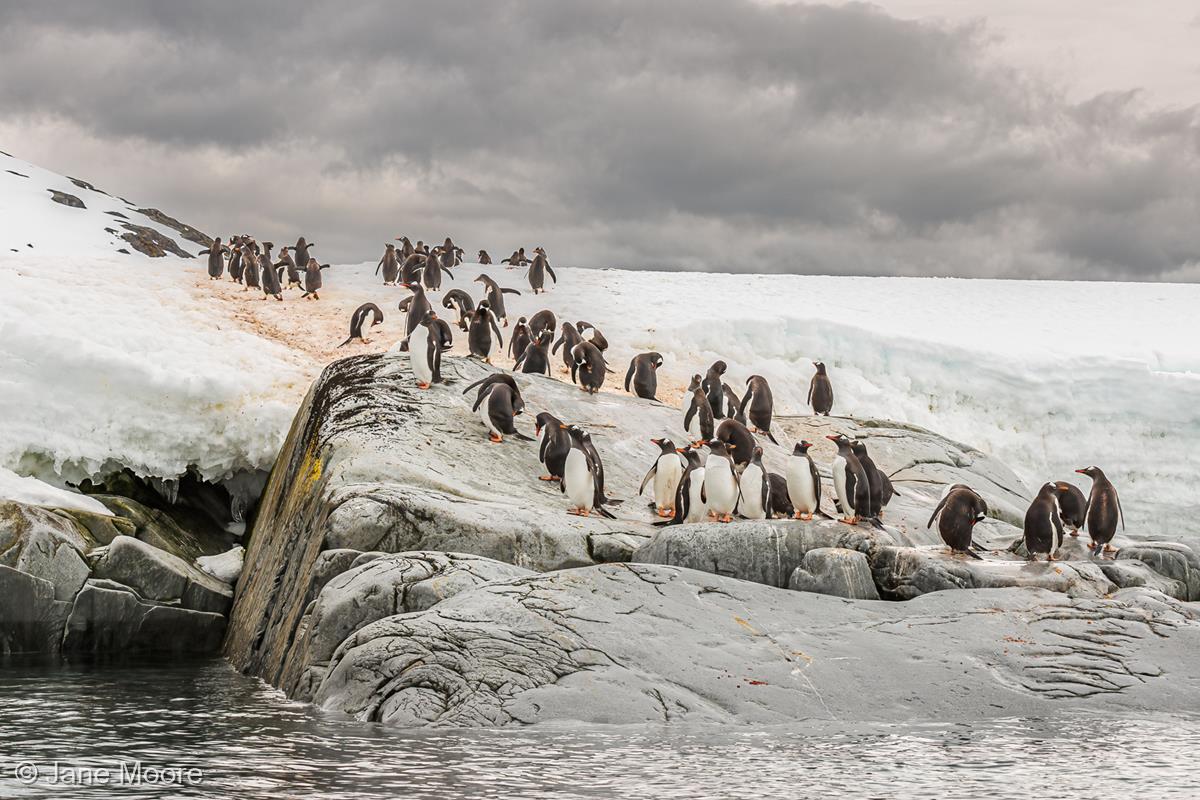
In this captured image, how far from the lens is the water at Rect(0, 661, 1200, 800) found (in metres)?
6.31

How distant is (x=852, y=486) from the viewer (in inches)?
522

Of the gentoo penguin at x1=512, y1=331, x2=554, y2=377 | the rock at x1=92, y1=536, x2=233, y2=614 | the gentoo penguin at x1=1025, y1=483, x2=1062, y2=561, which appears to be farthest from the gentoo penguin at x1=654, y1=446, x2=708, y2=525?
the rock at x1=92, y1=536, x2=233, y2=614

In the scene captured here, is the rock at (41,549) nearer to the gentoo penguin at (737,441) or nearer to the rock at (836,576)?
the gentoo penguin at (737,441)

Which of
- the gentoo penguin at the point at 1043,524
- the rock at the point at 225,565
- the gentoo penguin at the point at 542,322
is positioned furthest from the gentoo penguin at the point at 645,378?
the gentoo penguin at the point at 1043,524

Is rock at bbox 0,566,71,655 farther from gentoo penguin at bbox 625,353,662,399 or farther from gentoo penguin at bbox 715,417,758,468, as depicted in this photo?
gentoo penguin at bbox 625,353,662,399

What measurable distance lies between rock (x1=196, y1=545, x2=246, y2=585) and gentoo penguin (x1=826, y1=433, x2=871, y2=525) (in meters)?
8.09

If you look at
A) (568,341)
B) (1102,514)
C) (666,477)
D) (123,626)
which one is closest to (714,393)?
(568,341)

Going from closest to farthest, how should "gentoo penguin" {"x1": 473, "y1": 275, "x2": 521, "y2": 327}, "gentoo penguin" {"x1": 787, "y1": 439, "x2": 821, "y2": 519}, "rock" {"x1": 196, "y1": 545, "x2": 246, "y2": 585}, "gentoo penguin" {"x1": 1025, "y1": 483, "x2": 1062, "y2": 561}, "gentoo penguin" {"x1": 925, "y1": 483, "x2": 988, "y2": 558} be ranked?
"gentoo penguin" {"x1": 925, "y1": 483, "x2": 988, "y2": 558} < "gentoo penguin" {"x1": 1025, "y1": 483, "x2": 1062, "y2": 561} < "gentoo penguin" {"x1": 787, "y1": 439, "x2": 821, "y2": 519} < "rock" {"x1": 196, "y1": 545, "x2": 246, "y2": 585} < "gentoo penguin" {"x1": 473, "y1": 275, "x2": 521, "y2": 327}

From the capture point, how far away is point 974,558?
12062 millimetres

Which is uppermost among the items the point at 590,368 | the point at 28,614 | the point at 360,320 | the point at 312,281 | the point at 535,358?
the point at 312,281

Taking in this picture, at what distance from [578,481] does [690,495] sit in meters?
1.34

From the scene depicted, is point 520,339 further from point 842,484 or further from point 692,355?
point 842,484

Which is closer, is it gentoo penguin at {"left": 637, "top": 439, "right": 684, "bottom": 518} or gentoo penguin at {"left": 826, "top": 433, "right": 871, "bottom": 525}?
gentoo penguin at {"left": 826, "top": 433, "right": 871, "bottom": 525}

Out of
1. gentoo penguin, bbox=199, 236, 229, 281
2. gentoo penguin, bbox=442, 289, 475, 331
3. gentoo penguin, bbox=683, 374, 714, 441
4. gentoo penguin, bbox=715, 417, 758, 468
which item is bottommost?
gentoo penguin, bbox=715, 417, 758, 468
